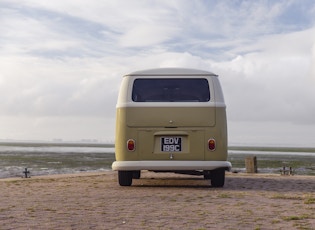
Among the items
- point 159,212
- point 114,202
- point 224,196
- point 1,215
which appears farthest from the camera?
point 224,196

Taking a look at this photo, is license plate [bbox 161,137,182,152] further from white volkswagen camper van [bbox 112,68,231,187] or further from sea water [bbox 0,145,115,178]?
sea water [bbox 0,145,115,178]

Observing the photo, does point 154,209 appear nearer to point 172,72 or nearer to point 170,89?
point 170,89

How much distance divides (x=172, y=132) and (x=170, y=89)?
1.02 meters

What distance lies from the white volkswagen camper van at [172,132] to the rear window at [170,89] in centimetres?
2

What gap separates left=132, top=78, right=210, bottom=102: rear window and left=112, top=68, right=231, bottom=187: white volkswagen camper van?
2 centimetres

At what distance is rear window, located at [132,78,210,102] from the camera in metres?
10.8

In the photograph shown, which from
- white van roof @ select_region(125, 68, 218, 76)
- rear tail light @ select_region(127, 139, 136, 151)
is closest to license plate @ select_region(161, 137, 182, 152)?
rear tail light @ select_region(127, 139, 136, 151)

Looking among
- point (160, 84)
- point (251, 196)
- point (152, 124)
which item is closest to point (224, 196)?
point (251, 196)

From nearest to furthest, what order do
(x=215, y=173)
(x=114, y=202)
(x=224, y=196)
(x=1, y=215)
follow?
1. (x=1, y=215)
2. (x=114, y=202)
3. (x=224, y=196)
4. (x=215, y=173)

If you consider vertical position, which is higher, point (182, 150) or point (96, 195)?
point (182, 150)

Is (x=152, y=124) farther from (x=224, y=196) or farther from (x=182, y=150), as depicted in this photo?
(x=224, y=196)

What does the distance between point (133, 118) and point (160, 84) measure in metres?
0.98

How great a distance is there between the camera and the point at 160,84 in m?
10.9

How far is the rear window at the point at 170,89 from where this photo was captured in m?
10.8
